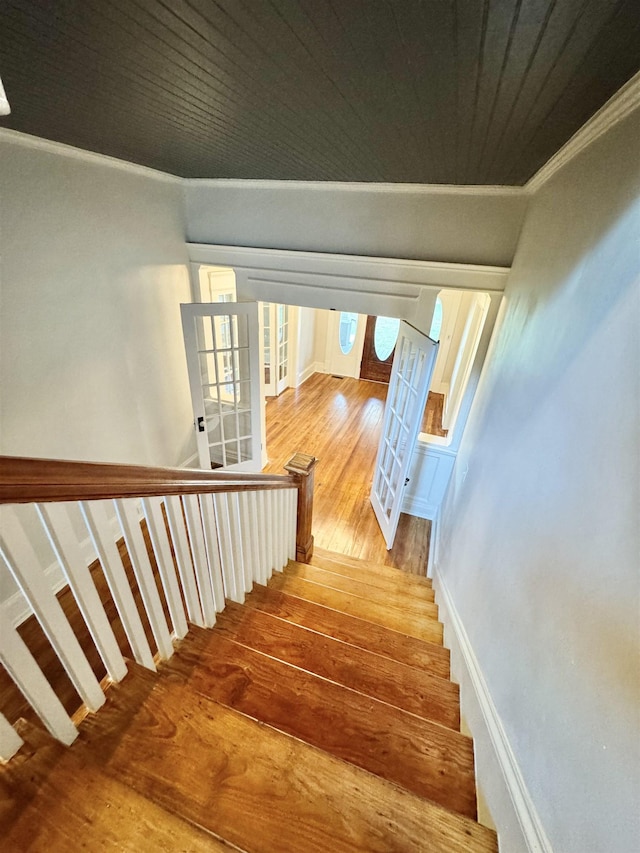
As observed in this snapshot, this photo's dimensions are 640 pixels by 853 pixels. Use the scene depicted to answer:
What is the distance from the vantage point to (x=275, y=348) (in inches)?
210

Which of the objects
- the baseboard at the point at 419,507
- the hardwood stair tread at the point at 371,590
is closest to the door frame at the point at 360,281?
the baseboard at the point at 419,507

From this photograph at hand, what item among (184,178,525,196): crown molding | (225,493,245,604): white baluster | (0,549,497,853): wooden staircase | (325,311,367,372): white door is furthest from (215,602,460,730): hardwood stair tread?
(325,311,367,372): white door

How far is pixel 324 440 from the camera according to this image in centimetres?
468

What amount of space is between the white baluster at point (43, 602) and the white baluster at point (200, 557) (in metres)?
0.42

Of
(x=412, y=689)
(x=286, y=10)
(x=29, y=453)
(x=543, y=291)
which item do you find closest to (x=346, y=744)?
(x=412, y=689)

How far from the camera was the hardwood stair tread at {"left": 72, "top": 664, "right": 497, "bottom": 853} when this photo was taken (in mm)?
810

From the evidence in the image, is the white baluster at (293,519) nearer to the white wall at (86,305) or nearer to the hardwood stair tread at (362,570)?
the hardwood stair tread at (362,570)

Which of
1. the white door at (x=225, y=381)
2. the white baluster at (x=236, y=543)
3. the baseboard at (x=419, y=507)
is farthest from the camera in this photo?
the baseboard at (x=419, y=507)

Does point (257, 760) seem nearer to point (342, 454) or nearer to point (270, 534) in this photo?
point (270, 534)

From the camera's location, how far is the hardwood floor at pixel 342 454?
3096 mm

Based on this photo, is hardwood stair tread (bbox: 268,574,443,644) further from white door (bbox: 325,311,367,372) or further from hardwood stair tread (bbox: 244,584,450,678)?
white door (bbox: 325,311,367,372)

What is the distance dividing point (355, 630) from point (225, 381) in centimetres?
245

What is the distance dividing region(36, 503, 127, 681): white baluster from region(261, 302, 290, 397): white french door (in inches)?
172

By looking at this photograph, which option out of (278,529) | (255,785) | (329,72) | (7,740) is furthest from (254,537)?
(329,72)
